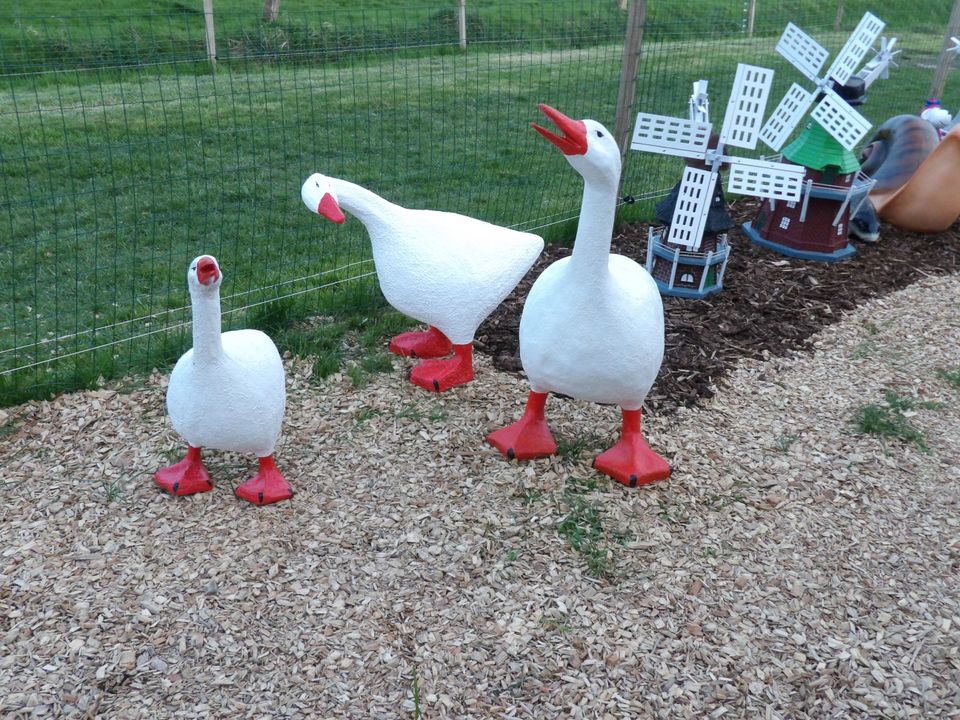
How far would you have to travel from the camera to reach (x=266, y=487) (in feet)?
10.6

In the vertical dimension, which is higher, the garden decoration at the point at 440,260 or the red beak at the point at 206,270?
the red beak at the point at 206,270

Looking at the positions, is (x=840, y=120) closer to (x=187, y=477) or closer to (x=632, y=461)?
(x=632, y=461)

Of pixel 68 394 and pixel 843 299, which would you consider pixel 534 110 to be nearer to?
pixel 843 299

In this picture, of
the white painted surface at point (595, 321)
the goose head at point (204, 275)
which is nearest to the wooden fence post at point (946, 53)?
the white painted surface at point (595, 321)

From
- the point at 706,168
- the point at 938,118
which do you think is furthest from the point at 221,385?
the point at 938,118

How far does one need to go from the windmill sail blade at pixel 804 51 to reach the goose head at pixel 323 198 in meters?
3.76

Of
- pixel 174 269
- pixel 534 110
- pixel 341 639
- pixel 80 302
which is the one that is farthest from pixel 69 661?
pixel 534 110

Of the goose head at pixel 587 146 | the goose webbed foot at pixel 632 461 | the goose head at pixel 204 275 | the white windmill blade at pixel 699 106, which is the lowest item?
the goose webbed foot at pixel 632 461

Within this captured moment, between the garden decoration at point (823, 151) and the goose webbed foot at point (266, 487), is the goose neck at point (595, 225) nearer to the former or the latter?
the goose webbed foot at point (266, 487)

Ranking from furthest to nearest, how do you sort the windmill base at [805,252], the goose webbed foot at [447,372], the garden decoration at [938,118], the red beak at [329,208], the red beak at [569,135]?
the garden decoration at [938,118] → the windmill base at [805,252] → the goose webbed foot at [447,372] → the red beak at [329,208] → the red beak at [569,135]

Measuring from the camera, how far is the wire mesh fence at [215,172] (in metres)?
4.61

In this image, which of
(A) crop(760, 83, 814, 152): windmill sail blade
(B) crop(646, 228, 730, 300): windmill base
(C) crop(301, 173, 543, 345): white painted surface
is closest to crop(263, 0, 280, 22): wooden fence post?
(A) crop(760, 83, 814, 152): windmill sail blade

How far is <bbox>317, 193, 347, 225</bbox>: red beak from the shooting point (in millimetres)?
3379

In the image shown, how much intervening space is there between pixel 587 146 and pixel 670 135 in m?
2.20
